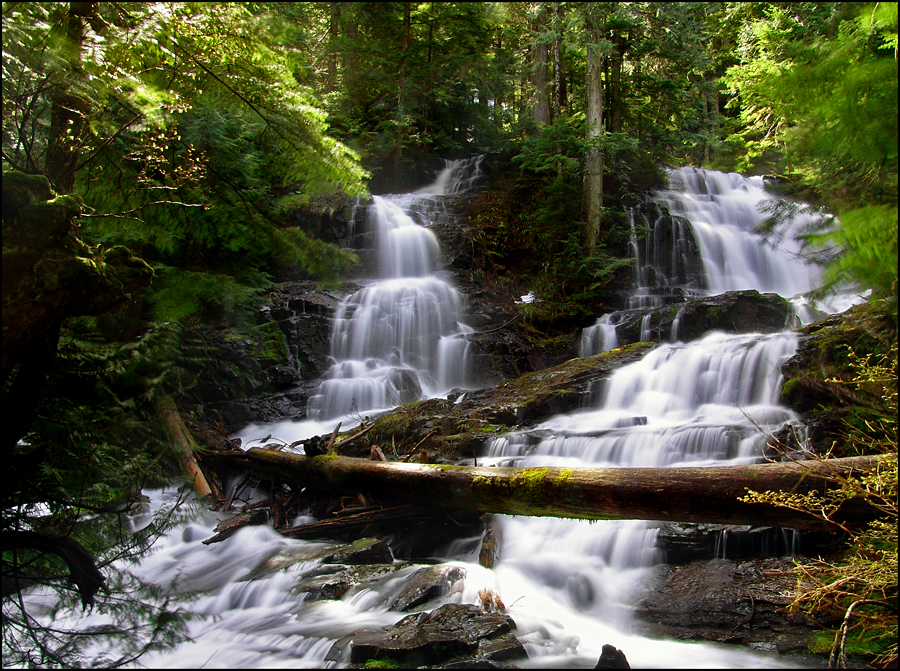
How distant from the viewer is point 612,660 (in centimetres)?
395

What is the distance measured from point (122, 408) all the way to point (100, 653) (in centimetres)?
185

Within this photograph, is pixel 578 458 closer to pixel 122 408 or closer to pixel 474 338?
pixel 122 408

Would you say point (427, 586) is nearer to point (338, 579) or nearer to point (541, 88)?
point (338, 579)

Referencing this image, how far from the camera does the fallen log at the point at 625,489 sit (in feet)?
12.8

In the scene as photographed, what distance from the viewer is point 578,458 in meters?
7.68

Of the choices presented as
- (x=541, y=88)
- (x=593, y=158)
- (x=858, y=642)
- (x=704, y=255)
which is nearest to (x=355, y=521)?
(x=858, y=642)

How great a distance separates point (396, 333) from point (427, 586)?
9.67 meters

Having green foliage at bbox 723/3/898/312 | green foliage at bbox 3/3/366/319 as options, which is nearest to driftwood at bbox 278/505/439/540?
green foliage at bbox 3/3/366/319

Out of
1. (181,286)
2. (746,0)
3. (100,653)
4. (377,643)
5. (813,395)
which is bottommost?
(377,643)

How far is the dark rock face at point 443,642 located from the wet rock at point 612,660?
60 centimetres

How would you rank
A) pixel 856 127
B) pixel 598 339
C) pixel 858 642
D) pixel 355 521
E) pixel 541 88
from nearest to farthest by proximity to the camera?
pixel 856 127
pixel 858 642
pixel 355 521
pixel 598 339
pixel 541 88

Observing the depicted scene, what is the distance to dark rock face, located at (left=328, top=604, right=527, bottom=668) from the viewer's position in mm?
4012

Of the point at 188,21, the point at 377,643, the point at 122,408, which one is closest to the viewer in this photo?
the point at 188,21

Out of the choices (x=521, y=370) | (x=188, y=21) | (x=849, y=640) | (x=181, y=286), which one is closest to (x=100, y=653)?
(x=181, y=286)
